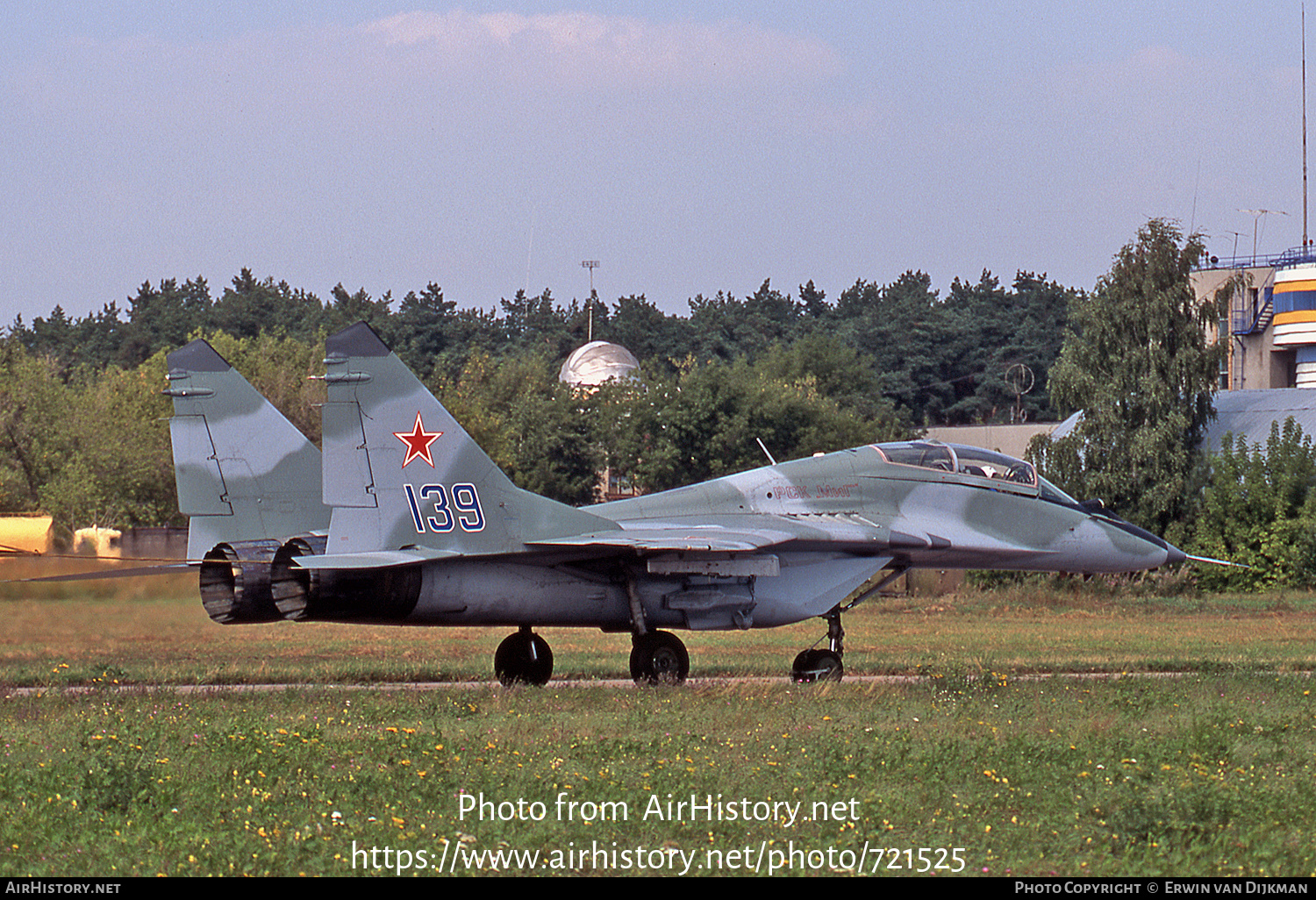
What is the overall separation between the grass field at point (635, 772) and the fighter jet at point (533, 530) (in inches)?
39.6

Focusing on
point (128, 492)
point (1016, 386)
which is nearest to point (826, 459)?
point (128, 492)

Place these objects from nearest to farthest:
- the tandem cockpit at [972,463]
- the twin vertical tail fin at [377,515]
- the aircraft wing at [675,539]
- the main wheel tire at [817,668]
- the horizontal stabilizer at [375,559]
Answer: the horizontal stabilizer at [375,559] < the twin vertical tail fin at [377,515] < the aircraft wing at [675,539] < the main wheel tire at [817,668] < the tandem cockpit at [972,463]

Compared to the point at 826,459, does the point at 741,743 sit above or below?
below

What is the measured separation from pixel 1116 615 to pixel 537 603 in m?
23.0

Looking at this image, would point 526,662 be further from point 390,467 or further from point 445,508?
point 390,467

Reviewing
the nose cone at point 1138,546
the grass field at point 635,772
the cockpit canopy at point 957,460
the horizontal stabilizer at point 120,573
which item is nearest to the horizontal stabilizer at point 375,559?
the grass field at point 635,772

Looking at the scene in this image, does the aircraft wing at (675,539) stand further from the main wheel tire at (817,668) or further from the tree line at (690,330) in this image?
the tree line at (690,330)

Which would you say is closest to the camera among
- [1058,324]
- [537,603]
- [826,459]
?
[537,603]

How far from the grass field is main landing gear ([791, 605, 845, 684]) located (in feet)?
1.02

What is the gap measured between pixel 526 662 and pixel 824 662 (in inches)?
141

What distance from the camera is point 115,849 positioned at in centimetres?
751

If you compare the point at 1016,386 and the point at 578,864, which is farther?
the point at 1016,386

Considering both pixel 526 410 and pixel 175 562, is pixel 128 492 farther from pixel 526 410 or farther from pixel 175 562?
pixel 175 562

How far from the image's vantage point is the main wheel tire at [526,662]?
16.8 metres
